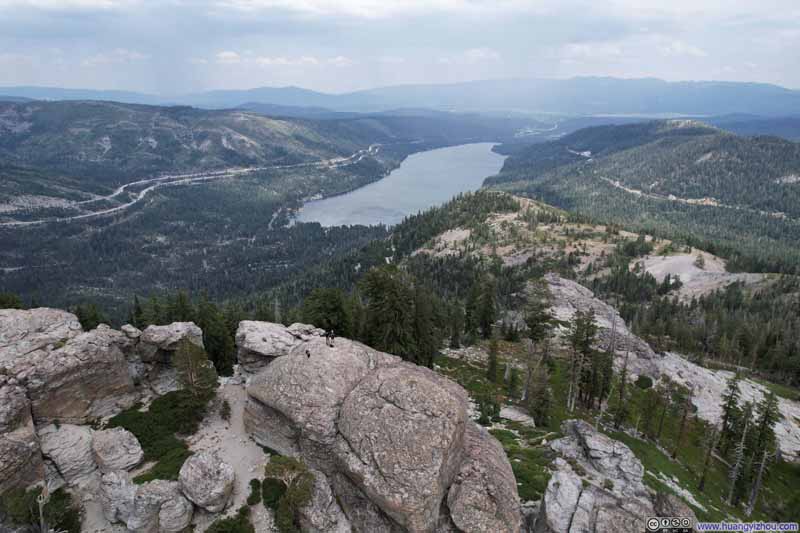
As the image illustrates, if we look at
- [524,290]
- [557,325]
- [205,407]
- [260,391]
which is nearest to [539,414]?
[260,391]

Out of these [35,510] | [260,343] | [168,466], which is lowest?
[168,466]

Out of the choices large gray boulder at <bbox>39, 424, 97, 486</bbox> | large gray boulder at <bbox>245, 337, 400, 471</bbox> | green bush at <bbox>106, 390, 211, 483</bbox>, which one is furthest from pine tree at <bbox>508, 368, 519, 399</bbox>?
large gray boulder at <bbox>39, 424, 97, 486</bbox>

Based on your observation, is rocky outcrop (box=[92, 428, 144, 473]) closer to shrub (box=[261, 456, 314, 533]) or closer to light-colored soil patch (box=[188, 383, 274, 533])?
light-colored soil patch (box=[188, 383, 274, 533])

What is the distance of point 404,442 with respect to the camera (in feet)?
Result: 100

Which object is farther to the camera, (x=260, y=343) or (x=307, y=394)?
(x=260, y=343)

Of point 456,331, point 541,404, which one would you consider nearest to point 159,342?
point 541,404

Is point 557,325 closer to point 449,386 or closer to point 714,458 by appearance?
point 714,458

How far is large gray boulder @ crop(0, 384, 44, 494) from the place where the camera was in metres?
31.0

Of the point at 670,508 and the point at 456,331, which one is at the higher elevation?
the point at 670,508

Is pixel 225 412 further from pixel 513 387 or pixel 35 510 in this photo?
pixel 513 387

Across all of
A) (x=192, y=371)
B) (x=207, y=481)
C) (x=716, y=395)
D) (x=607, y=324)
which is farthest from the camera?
(x=607, y=324)

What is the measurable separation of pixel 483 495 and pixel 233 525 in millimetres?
18037

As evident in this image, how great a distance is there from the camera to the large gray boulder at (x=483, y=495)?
29.0 metres

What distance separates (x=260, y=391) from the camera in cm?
3831
